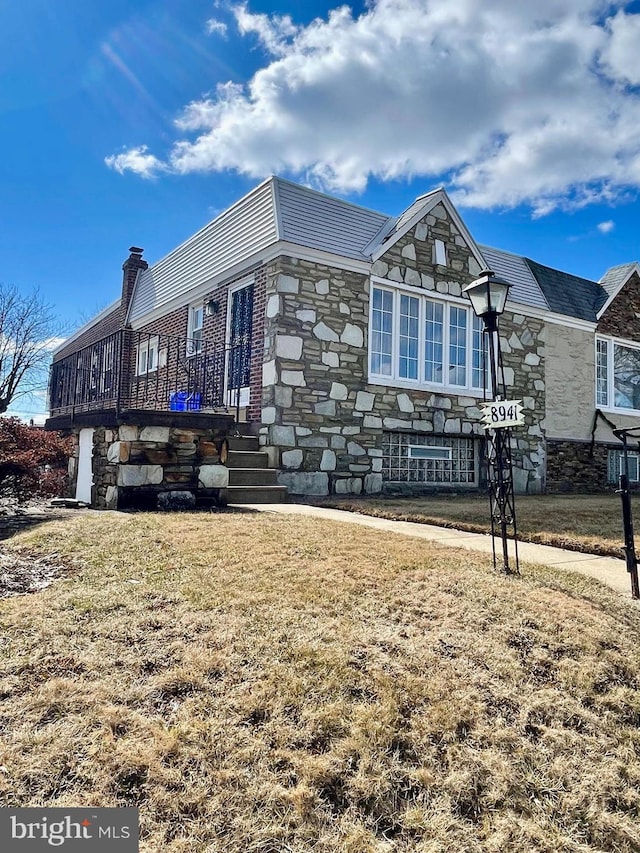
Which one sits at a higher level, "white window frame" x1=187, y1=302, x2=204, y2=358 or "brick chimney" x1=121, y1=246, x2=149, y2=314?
"brick chimney" x1=121, y1=246, x2=149, y2=314

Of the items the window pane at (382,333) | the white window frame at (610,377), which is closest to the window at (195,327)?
the window pane at (382,333)

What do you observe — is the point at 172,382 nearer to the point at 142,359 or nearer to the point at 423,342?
the point at 142,359

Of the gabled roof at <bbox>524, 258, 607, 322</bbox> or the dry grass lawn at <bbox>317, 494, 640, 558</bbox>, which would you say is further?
the gabled roof at <bbox>524, 258, 607, 322</bbox>

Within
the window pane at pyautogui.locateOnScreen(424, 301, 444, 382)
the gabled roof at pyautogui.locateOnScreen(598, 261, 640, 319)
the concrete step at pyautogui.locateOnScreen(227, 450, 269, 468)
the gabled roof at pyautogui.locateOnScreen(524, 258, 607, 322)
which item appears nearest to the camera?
the concrete step at pyautogui.locateOnScreen(227, 450, 269, 468)

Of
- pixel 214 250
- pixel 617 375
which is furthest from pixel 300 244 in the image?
pixel 617 375

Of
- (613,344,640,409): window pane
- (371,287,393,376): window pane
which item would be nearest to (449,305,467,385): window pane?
(371,287,393,376): window pane

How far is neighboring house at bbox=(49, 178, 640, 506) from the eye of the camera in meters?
7.27

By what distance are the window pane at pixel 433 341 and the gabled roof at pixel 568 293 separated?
3.75m

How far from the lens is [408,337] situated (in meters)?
10.4

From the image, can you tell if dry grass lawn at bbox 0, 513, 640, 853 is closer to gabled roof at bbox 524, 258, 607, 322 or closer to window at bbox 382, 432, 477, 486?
window at bbox 382, 432, 477, 486

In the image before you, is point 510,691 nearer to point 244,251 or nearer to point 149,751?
point 149,751

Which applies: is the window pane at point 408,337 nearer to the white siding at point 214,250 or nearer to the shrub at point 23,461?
the white siding at point 214,250

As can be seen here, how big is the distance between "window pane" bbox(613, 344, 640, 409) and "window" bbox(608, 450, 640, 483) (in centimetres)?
129

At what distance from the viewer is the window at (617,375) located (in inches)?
560
